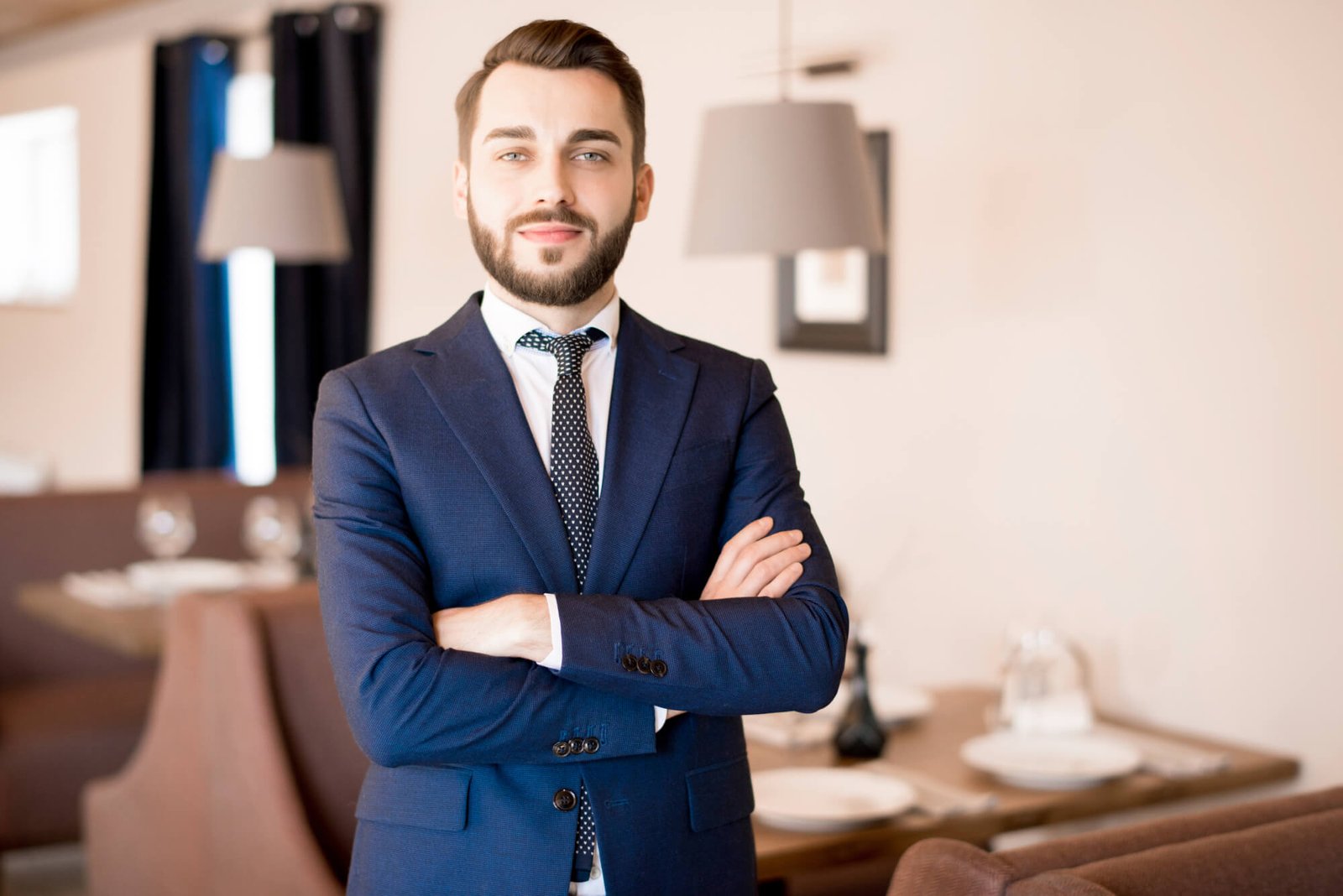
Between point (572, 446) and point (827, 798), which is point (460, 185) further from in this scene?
point (827, 798)

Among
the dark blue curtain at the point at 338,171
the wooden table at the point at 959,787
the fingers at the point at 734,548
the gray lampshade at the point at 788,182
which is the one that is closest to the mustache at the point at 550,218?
the fingers at the point at 734,548

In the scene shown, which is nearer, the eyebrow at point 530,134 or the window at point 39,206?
the eyebrow at point 530,134

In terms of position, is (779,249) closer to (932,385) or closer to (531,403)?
A: (932,385)

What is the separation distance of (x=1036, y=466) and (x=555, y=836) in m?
1.96

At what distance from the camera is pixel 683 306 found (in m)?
4.15

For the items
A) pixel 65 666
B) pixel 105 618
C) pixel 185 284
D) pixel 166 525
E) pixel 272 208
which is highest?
pixel 185 284

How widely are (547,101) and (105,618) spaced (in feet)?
8.69

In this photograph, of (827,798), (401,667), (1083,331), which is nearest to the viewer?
(401,667)

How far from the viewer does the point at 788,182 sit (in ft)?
9.34

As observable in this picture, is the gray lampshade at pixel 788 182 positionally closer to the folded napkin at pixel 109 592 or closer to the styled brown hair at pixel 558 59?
the styled brown hair at pixel 558 59

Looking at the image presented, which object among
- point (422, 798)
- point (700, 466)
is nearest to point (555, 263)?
point (700, 466)

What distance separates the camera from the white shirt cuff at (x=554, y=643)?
1.59 meters

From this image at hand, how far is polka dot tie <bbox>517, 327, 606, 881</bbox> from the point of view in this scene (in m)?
1.64

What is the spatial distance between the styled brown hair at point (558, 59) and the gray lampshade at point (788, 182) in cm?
111
